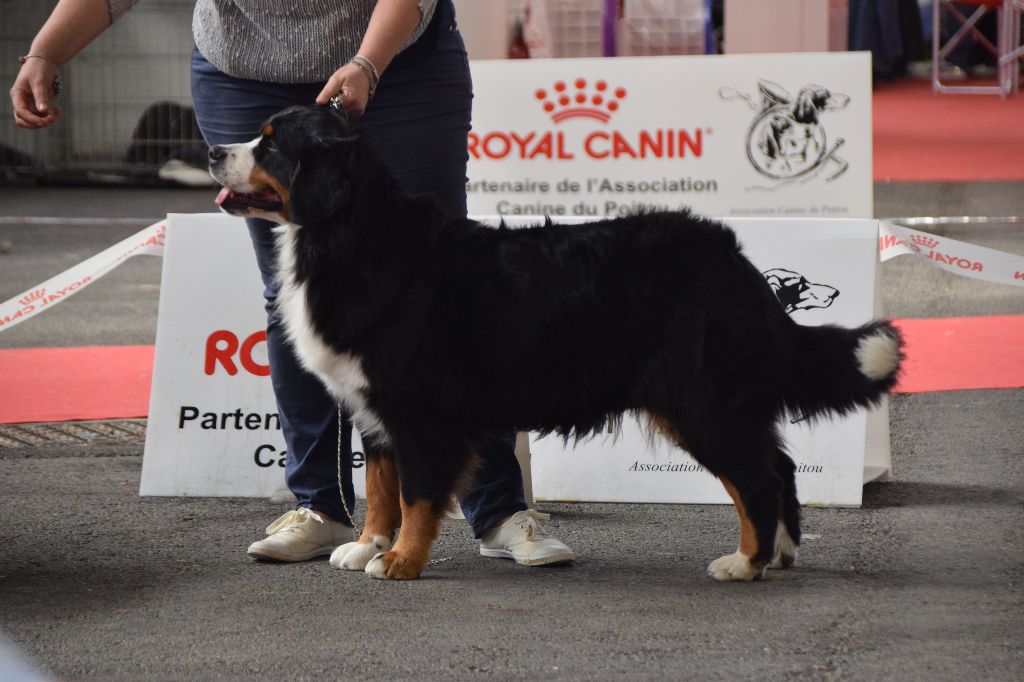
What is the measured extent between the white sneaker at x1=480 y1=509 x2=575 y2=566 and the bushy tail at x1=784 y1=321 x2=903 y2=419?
677 mm

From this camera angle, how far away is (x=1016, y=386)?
5492mm

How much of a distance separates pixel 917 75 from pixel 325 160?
57.9ft

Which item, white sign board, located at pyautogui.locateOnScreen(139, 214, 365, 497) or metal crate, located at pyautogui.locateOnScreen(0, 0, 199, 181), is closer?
white sign board, located at pyautogui.locateOnScreen(139, 214, 365, 497)

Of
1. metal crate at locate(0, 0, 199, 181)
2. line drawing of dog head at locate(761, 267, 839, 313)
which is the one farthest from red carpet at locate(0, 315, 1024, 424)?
metal crate at locate(0, 0, 199, 181)

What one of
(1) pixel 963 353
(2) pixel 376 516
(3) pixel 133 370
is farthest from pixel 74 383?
(1) pixel 963 353

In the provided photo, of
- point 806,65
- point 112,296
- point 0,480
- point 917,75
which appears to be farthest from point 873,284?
point 917,75

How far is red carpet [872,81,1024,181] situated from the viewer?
12.1 metres

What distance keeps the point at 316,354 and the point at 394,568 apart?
54cm

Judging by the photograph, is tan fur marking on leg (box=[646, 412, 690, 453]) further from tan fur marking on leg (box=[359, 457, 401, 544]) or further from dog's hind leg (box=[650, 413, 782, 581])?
tan fur marking on leg (box=[359, 457, 401, 544])

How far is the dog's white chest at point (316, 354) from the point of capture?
328 centimetres

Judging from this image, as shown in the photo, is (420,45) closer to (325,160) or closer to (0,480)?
(325,160)

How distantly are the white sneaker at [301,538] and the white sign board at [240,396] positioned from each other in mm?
607

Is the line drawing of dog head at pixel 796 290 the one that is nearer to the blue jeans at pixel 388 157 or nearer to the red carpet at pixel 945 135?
the blue jeans at pixel 388 157

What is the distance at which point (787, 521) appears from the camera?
3441mm
